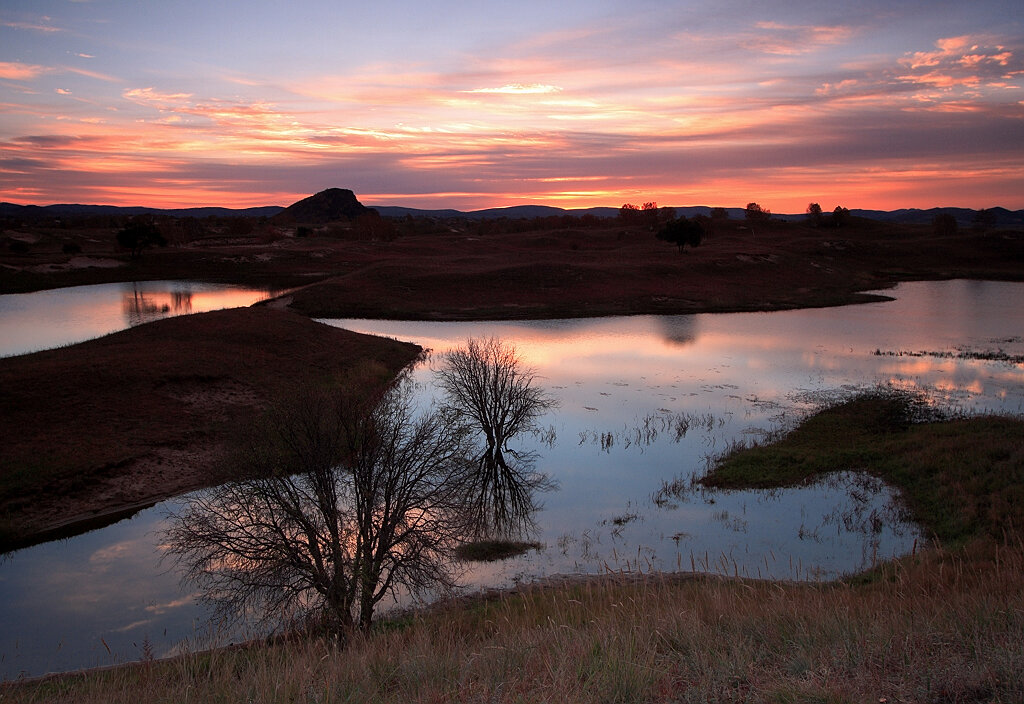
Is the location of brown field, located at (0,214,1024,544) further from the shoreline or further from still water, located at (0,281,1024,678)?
still water, located at (0,281,1024,678)

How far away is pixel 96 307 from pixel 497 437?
43185 mm

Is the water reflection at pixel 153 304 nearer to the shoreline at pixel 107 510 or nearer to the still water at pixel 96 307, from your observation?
the still water at pixel 96 307

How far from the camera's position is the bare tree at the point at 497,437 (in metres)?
17.5

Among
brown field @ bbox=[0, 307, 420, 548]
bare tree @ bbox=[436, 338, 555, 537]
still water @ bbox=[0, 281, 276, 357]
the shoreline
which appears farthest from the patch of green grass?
still water @ bbox=[0, 281, 276, 357]

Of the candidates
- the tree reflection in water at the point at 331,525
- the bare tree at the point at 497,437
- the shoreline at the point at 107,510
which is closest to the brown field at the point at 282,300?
the shoreline at the point at 107,510

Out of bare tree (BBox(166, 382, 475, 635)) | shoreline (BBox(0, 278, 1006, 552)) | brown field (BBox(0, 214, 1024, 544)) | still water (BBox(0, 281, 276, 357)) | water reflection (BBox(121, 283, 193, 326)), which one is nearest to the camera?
bare tree (BBox(166, 382, 475, 635))


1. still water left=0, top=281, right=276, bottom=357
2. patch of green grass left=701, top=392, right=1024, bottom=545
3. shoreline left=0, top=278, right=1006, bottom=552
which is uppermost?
still water left=0, top=281, right=276, bottom=357

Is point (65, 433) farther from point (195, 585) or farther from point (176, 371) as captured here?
point (195, 585)

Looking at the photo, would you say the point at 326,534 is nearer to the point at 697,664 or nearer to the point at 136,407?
the point at 697,664

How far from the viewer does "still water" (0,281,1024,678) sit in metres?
12.9

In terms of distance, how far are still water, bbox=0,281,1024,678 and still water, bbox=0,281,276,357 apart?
50.8 ft

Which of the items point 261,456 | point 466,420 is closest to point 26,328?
point 466,420

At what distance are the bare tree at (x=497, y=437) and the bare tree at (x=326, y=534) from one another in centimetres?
267

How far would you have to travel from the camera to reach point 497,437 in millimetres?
21844
